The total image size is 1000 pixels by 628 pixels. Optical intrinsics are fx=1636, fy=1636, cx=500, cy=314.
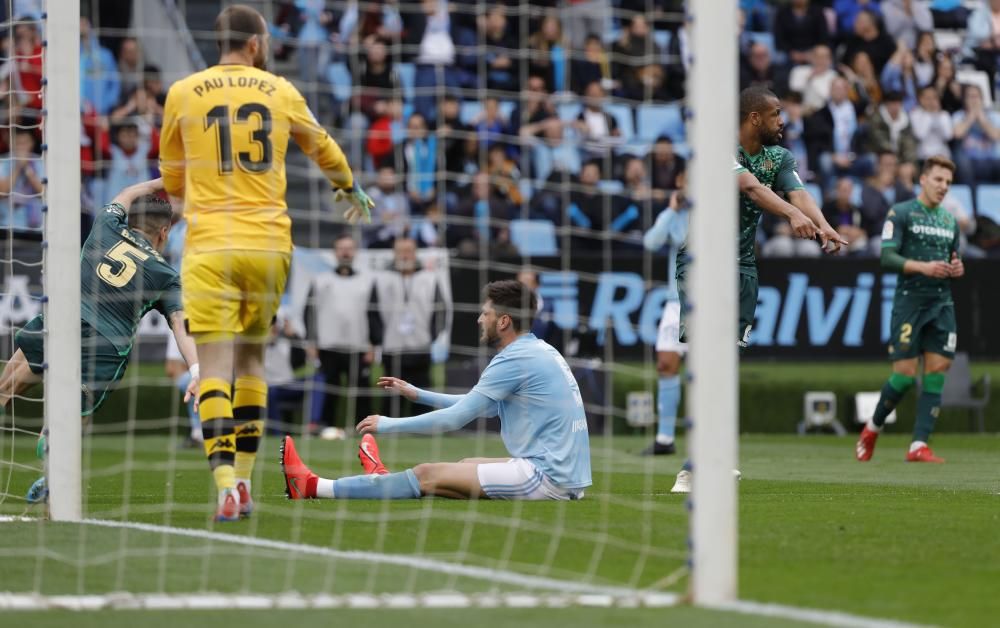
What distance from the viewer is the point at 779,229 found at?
19.4 metres

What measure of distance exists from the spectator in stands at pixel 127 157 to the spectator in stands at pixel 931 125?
399 inches

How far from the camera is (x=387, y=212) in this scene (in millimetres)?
17422

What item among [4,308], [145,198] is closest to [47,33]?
[145,198]

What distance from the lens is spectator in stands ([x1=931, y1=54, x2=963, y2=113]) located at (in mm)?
22094

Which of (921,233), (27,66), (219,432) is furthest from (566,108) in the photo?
(219,432)

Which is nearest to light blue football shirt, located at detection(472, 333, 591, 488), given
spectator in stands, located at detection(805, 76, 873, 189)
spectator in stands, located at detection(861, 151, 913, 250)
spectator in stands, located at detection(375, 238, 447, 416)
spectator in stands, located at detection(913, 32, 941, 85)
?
spectator in stands, located at detection(375, 238, 447, 416)

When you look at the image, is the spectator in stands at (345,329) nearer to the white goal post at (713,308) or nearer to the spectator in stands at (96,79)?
the spectator in stands at (96,79)

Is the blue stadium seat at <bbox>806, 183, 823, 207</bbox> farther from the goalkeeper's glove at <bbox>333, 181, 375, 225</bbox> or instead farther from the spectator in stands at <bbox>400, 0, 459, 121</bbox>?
the goalkeeper's glove at <bbox>333, 181, 375, 225</bbox>

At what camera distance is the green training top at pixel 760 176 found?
9.94 m

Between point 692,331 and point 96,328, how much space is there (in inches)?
197

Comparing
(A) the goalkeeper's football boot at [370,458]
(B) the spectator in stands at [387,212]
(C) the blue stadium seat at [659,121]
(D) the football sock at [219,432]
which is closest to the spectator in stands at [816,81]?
(C) the blue stadium seat at [659,121]

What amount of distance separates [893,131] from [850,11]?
260cm

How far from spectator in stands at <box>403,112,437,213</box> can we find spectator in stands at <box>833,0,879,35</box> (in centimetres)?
805

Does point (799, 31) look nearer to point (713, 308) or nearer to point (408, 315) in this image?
point (408, 315)
